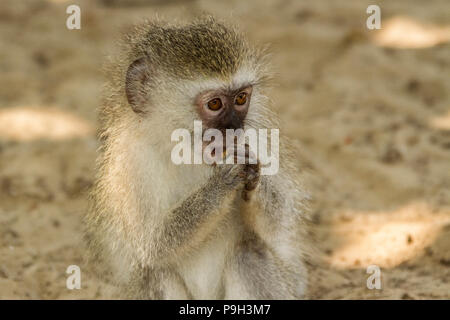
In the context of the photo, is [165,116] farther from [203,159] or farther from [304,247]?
[304,247]

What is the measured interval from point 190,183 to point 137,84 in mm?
605

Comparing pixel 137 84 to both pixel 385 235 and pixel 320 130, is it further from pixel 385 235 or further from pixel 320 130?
pixel 320 130

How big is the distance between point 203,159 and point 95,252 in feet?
3.76

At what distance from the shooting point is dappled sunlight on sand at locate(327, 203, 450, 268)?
15.8 ft

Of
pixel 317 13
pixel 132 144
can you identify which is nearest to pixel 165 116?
pixel 132 144

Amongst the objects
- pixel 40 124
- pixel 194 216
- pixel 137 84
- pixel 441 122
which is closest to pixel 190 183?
pixel 194 216

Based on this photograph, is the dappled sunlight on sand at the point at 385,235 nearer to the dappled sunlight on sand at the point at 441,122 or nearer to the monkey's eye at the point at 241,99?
the dappled sunlight on sand at the point at 441,122

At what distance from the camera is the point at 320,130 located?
643cm

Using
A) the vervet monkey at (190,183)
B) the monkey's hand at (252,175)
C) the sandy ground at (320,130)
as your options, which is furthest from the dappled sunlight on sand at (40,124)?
the monkey's hand at (252,175)

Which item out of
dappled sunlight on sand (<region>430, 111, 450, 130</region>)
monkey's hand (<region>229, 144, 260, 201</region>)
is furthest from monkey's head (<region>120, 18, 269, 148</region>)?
dappled sunlight on sand (<region>430, 111, 450, 130</region>)

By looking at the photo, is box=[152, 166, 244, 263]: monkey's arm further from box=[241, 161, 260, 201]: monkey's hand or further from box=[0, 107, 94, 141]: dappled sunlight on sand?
box=[0, 107, 94, 141]: dappled sunlight on sand

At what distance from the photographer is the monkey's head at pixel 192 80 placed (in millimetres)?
3789

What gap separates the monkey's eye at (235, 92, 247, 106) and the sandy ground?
823 mm
